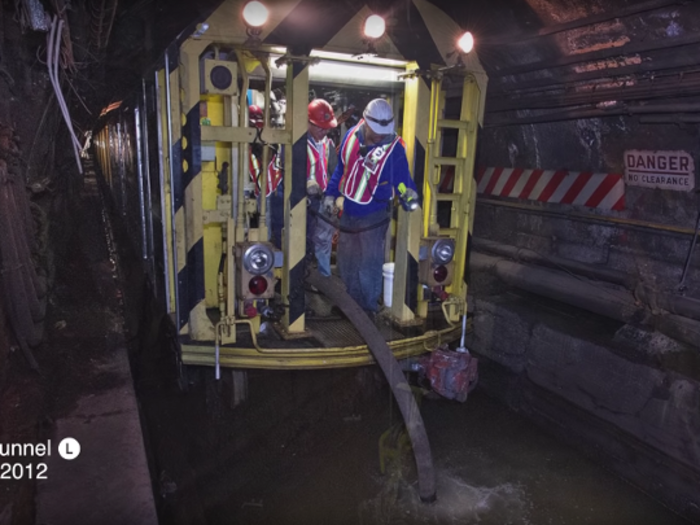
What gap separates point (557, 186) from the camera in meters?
5.35

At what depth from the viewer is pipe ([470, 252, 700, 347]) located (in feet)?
13.1

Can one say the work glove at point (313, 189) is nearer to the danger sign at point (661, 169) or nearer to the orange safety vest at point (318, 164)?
the orange safety vest at point (318, 164)

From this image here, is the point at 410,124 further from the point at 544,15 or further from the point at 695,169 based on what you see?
the point at 695,169

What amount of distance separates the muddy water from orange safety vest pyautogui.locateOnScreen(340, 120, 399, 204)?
5.58 ft

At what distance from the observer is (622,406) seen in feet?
12.7

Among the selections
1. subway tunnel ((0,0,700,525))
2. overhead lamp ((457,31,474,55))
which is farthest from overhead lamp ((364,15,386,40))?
overhead lamp ((457,31,474,55))

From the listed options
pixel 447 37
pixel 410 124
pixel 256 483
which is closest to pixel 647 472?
pixel 256 483

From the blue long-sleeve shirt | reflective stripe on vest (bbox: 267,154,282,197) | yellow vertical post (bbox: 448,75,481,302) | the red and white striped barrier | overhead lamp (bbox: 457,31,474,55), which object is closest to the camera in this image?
overhead lamp (bbox: 457,31,474,55)

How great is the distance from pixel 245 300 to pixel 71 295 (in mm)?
3603

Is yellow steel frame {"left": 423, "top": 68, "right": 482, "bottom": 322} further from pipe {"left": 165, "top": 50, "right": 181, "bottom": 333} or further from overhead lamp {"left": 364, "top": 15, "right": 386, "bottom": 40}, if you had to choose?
pipe {"left": 165, "top": 50, "right": 181, "bottom": 333}

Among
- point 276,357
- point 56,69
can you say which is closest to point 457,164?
point 276,357

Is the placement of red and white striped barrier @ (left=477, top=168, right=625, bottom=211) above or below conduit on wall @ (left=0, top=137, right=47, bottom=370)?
above

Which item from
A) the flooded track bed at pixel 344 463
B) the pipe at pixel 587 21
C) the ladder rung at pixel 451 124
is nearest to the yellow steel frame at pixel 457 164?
the ladder rung at pixel 451 124

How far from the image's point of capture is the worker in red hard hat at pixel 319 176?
15.1 ft
